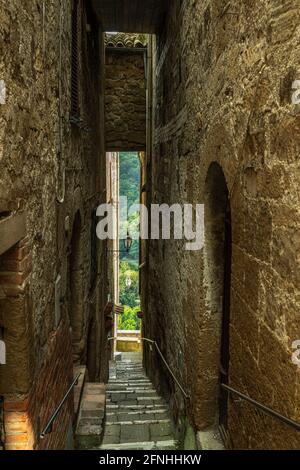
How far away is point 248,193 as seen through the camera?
2.54 meters

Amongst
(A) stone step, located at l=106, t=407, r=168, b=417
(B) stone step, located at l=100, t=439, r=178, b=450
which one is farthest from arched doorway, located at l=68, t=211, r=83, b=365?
(B) stone step, located at l=100, t=439, r=178, b=450

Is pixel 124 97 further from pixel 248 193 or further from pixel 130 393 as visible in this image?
pixel 248 193

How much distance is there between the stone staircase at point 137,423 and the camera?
15.5ft

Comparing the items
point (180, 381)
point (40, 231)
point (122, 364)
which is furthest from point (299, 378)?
point (122, 364)

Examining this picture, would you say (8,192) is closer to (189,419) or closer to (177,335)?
(189,419)

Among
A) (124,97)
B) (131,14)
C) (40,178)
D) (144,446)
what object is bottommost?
(144,446)

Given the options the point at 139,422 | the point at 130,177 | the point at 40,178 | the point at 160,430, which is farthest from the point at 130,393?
the point at 130,177

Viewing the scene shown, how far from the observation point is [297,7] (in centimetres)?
185

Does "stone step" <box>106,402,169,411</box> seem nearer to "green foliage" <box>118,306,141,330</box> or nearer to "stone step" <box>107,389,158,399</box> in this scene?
"stone step" <box>107,389,158,399</box>

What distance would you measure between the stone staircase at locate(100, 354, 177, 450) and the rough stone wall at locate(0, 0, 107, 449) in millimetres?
922

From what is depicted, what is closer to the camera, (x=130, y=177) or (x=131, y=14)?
(x=131, y=14)

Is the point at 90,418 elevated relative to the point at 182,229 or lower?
lower

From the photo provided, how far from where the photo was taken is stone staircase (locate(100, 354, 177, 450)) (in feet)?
15.5

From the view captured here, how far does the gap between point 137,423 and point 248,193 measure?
390 cm
